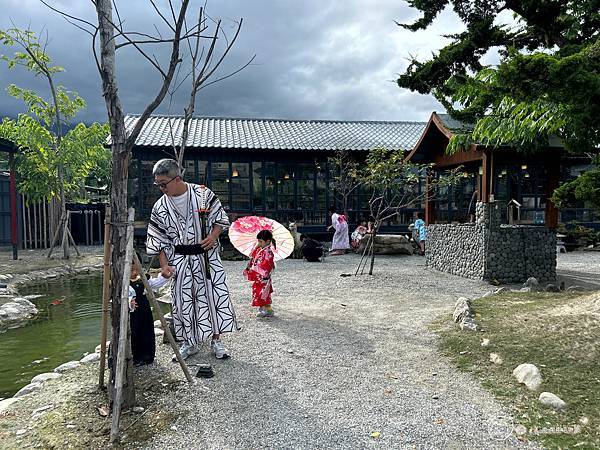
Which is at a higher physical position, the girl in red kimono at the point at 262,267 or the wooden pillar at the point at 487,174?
the wooden pillar at the point at 487,174

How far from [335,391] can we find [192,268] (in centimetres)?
175

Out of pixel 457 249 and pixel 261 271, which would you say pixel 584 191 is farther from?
pixel 457 249

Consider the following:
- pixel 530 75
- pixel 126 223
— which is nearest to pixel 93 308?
pixel 126 223

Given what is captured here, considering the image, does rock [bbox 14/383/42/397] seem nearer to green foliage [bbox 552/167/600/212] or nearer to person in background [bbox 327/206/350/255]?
green foliage [bbox 552/167/600/212]

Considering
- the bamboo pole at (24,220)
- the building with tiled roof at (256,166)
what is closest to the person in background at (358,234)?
the building with tiled roof at (256,166)

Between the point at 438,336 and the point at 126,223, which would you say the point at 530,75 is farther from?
the point at 126,223

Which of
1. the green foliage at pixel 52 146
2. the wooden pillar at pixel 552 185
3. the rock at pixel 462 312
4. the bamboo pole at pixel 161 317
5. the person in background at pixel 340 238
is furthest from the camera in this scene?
the person in background at pixel 340 238

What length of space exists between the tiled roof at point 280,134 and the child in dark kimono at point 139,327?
37.3ft

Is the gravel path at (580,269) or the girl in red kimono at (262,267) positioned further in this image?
the gravel path at (580,269)

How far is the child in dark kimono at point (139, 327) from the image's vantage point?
4.11 m

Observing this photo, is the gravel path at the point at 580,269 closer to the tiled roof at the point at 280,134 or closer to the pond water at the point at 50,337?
the tiled roof at the point at 280,134

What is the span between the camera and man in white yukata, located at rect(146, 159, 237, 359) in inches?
159

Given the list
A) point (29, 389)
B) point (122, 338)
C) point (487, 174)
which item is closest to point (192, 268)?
point (122, 338)

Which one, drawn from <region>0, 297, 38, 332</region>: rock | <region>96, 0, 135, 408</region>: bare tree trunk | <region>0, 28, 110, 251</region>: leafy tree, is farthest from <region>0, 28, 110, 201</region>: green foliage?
<region>96, 0, 135, 408</region>: bare tree trunk
